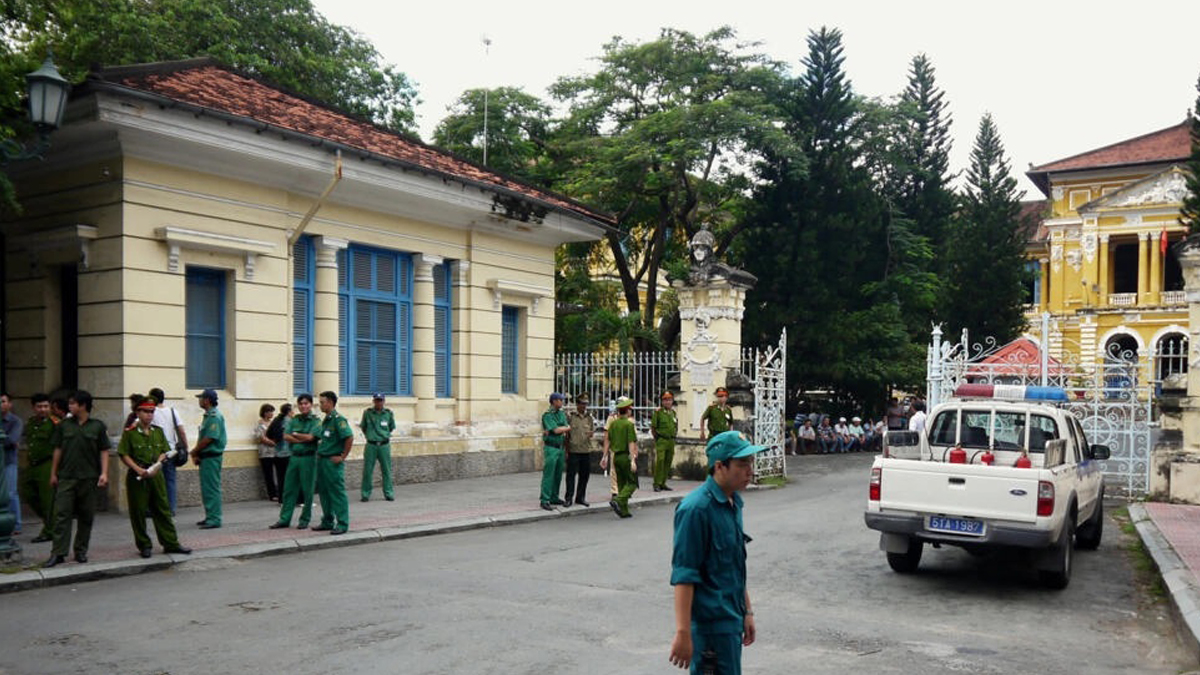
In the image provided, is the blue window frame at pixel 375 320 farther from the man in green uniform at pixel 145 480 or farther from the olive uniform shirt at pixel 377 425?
the man in green uniform at pixel 145 480

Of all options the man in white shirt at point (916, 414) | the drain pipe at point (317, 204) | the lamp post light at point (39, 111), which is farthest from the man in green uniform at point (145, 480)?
the man in white shirt at point (916, 414)

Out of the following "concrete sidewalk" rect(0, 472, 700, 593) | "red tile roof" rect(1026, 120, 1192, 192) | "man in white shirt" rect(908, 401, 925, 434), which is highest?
"red tile roof" rect(1026, 120, 1192, 192)

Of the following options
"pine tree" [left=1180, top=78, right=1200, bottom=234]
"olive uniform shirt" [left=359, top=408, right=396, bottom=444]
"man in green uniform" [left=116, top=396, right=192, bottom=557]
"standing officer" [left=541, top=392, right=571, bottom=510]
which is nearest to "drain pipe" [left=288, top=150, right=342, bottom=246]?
"olive uniform shirt" [left=359, top=408, right=396, bottom=444]

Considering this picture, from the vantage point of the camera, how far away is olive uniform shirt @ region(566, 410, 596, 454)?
14.4 metres

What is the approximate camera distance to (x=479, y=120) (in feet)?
98.4

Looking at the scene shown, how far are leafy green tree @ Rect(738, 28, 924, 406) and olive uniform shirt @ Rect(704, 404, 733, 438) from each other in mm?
13163

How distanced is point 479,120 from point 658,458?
1652 cm

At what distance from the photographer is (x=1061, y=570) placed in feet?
29.7

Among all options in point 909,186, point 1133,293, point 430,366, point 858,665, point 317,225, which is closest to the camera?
point 858,665

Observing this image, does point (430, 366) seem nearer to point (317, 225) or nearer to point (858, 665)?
point (317, 225)

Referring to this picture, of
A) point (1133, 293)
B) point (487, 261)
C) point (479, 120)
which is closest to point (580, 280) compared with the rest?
point (479, 120)

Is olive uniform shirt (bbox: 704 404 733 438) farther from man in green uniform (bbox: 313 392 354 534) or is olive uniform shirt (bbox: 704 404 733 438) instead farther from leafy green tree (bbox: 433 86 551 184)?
leafy green tree (bbox: 433 86 551 184)

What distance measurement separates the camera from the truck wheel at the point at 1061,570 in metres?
9.02

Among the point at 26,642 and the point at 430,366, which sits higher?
the point at 430,366
